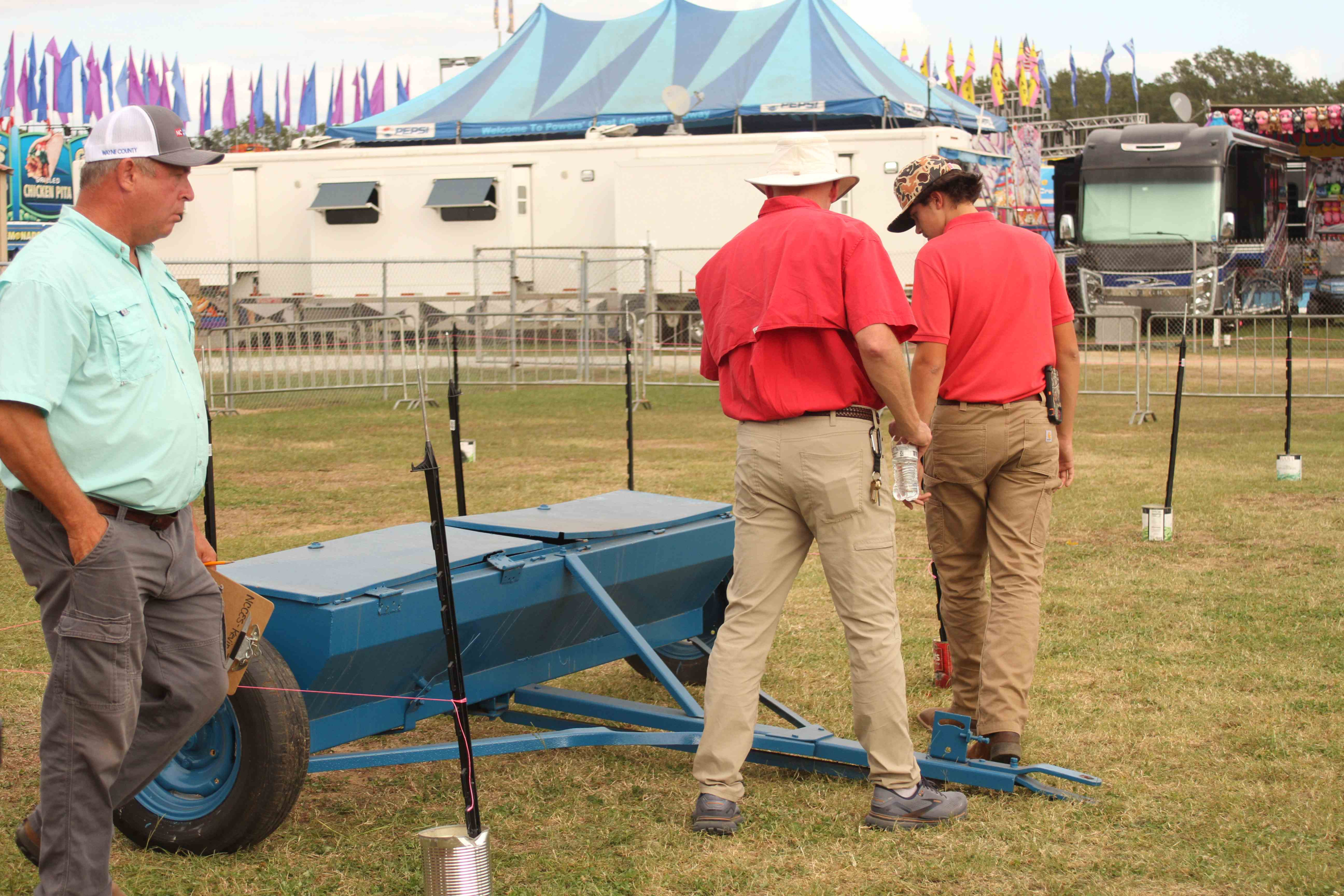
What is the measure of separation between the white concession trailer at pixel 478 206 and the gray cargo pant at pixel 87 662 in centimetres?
1954

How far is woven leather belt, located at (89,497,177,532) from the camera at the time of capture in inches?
118

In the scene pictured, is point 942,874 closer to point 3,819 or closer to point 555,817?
point 555,817

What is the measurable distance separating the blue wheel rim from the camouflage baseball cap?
2.52 meters

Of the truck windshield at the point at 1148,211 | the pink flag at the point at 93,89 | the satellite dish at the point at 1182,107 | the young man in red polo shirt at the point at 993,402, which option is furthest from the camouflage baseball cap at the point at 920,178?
the pink flag at the point at 93,89

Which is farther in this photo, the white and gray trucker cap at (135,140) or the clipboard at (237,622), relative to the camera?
Result: the clipboard at (237,622)

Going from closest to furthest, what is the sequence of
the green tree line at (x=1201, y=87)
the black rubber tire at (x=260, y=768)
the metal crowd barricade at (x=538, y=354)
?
the black rubber tire at (x=260, y=768)
the metal crowd barricade at (x=538, y=354)
the green tree line at (x=1201, y=87)

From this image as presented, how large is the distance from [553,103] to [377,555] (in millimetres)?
31116

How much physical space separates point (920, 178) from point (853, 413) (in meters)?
1.06

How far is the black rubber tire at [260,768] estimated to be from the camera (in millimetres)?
3604

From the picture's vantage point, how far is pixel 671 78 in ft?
113

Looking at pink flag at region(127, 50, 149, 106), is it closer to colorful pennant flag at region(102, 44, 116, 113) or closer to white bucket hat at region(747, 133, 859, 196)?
colorful pennant flag at region(102, 44, 116, 113)

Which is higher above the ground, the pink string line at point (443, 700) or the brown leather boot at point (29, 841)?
the pink string line at point (443, 700)

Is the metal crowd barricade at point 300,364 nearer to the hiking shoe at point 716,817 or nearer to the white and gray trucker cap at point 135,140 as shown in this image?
the hiking shoe at point 716,817

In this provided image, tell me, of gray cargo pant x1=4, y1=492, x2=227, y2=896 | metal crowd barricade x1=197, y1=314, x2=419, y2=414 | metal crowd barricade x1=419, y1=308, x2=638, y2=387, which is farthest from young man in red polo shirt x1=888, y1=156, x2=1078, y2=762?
metal crowd barricade x1=419, y1=308, x2=638, y2=387
